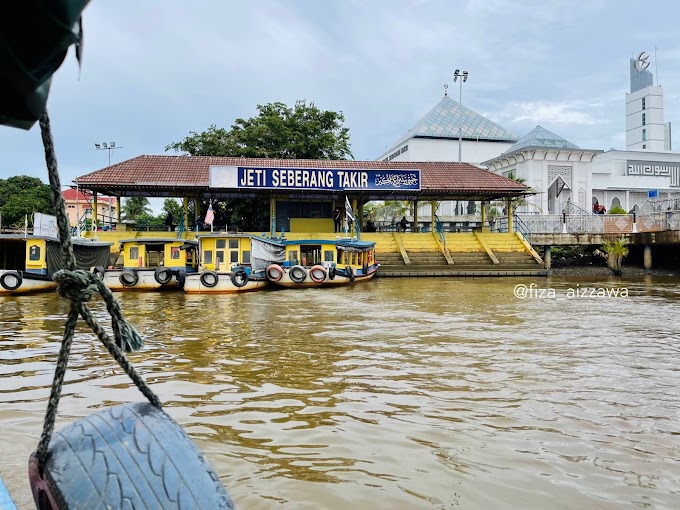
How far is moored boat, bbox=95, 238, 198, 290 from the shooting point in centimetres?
1513

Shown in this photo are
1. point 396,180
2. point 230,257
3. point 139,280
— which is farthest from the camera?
point 396,180

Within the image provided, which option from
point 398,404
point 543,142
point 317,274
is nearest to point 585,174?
point 543,142

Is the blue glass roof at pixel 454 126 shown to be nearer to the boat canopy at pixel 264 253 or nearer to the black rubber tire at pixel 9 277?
the boat canopy at pixel 264 253

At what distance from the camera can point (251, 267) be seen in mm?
16172

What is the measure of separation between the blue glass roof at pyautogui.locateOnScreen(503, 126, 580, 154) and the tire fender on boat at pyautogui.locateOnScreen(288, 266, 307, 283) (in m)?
22.3

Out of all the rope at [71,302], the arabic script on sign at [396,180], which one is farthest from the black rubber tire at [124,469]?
the arabic script on sign at [396,180]

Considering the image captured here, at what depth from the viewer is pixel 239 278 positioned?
14844 millimetres

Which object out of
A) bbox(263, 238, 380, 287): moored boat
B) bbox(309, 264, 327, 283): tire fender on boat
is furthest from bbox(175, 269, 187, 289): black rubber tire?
bbox(309, 264, 327, 283): tire fender on boat

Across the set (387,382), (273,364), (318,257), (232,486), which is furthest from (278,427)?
(318,257)

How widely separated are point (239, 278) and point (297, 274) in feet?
6.79

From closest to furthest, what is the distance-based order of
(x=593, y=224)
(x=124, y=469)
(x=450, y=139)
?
(x=124, y=469) → (x=593, y=224) → (x=450, y=139)

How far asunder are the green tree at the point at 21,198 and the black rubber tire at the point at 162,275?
86.5 ft

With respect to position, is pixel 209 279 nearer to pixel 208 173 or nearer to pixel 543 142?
pixel 208 173

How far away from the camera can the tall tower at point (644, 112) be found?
179ft
